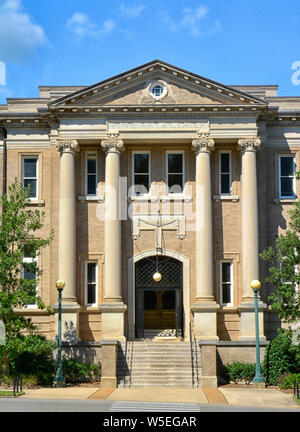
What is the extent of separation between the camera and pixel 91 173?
35.7 m

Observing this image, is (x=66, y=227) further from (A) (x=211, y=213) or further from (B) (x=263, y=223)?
(B) (x=263, y=223)

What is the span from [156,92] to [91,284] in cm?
897

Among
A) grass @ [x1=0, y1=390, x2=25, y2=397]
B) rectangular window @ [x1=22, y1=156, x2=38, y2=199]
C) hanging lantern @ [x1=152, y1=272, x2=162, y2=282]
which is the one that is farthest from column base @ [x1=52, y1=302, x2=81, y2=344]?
grass @ [x1=0, y1=390, x2=25, y2=397]

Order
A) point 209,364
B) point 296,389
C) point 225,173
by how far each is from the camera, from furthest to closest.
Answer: point 225,173, point 209,364, point 296,389

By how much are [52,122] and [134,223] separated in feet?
19.3

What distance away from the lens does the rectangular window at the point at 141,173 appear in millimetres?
35438

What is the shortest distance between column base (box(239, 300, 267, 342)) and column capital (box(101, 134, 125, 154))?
8627mm

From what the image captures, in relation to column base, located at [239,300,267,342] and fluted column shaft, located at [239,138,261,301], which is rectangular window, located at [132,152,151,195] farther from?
column base, located at [239,300,267,342]

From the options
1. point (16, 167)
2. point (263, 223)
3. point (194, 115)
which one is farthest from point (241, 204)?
point (16, 167)

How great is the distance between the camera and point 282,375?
31.3 m

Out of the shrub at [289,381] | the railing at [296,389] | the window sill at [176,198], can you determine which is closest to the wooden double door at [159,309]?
the window sill at [176,198]

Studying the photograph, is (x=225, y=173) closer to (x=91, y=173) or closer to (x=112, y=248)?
(x=91, y=173)

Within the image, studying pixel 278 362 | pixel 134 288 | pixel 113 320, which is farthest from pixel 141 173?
pixel 278 362

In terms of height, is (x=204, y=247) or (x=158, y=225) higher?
(x=158, y=225)
